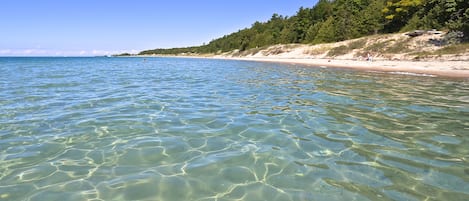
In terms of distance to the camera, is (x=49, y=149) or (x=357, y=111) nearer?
(x=49, y=149)

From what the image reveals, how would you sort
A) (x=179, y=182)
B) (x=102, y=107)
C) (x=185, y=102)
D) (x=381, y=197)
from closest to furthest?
(x=381, y=197), (x=179, y=182), (x=102, y=107), (x=185, y=102)

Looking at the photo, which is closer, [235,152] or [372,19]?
[235,152]

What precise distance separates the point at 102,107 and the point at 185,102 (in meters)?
3.19

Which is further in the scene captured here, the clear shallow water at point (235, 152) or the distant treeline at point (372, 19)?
the distant treeline at point (372, 19)

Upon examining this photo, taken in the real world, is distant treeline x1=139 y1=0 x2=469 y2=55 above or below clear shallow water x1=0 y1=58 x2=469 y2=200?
above

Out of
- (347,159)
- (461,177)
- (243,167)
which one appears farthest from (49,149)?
(461,177)

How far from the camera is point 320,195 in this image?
432 cm

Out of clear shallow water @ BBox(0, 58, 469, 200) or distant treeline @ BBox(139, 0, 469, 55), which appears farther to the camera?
distant treeline @ BBox(139, 0, 469, 55)

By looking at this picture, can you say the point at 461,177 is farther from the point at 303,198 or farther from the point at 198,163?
the point at 198,163

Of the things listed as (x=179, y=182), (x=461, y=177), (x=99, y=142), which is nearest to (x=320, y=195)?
(x=179, y=182)

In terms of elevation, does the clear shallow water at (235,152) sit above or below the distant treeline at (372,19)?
below

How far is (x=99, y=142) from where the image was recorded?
6719 millimetres

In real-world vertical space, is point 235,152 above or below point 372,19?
below

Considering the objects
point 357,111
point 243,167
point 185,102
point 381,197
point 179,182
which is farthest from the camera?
point 185,102
